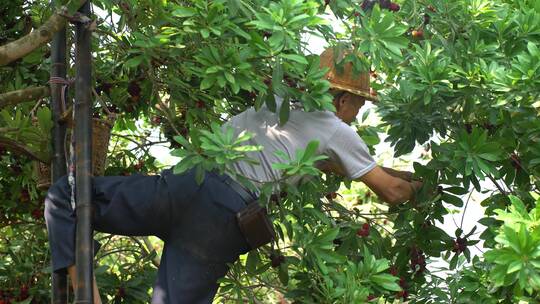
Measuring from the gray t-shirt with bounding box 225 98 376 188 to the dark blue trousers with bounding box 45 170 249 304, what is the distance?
156mm

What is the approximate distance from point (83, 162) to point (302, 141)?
837 mm

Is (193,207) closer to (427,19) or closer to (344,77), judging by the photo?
(344,77)

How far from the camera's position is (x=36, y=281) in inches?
217

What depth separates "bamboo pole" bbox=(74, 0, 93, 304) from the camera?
406cm

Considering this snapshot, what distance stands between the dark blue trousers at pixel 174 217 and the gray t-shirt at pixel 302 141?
0.16 metres

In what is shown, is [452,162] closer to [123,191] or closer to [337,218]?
[337,218]

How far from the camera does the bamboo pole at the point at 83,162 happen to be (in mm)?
4062

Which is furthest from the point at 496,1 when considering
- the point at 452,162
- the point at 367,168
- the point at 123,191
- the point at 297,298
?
the point at 123,191

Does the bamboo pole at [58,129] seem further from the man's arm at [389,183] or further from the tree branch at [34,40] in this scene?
the man's arm at [389,183]

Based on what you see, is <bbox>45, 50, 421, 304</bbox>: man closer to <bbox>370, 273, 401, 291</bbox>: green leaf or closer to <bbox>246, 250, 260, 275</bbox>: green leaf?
<bbox>246, 250, 260, 275</bbox>: green leaf

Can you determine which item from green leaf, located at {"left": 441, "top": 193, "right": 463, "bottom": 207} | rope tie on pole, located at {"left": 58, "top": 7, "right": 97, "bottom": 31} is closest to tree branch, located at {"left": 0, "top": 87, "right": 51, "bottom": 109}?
rope tie on pole, located at {"left": 58, "top": 7, "right": 97, "bottom": 31}

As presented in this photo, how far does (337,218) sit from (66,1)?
1.80 meters

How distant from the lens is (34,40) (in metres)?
4.62

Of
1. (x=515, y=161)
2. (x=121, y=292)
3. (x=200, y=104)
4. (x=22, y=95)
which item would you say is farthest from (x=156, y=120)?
(x=515, y=161)
